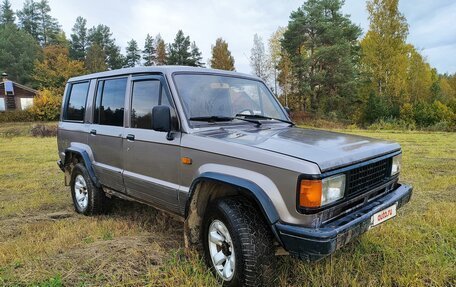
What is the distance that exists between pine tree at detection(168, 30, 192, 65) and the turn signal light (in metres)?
51.4

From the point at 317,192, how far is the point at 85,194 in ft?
12.5

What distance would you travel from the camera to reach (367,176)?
2926mm

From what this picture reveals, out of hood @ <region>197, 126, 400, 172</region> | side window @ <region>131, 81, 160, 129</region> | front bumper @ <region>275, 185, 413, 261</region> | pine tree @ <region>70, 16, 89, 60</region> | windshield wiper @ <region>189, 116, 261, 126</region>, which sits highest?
pine tree @ <region>70, 16, 89, 60</region>

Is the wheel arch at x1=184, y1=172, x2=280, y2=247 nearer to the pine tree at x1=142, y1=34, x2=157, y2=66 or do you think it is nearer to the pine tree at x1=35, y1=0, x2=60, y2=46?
the pine tree at x1=142, y1=34, x2=157, y2=66

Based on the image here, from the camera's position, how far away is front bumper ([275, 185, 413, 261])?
235cm

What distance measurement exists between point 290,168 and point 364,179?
83 centimetres

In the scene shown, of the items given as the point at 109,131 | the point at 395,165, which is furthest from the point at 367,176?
the point at 109,131

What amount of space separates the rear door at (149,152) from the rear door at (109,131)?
0.59 ft

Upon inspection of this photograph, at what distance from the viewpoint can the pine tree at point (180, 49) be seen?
171 feet

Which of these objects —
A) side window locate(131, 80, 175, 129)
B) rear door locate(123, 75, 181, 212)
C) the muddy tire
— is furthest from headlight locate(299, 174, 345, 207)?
the muddy tire

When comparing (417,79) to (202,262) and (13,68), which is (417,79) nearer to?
(202,262)

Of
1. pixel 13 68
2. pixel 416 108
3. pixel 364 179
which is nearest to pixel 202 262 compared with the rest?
pixel 364 179

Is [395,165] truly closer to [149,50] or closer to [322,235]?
[322,235]

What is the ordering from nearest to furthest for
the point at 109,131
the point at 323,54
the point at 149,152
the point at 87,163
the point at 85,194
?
the point at 149,152 < the point at 109,131 < the point at 87,163 < the point at 85,194 < the point at 323,54
